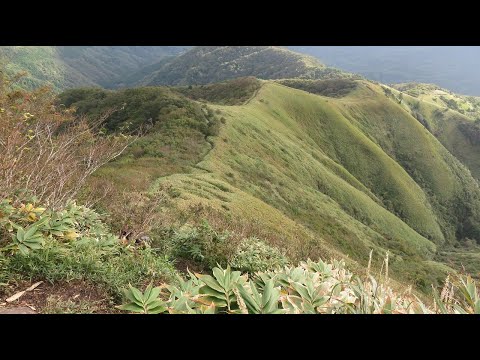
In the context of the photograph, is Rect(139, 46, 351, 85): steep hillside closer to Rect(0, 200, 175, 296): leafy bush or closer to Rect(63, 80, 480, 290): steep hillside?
Rect(63, 80, 480, 290): steep hillside

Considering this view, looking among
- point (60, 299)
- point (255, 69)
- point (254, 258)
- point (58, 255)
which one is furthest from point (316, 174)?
point (255, 69)

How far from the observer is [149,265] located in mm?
5090

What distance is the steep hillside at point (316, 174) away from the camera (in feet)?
70.6

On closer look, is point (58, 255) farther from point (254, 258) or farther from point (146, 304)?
point (254, 258)

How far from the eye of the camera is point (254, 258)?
777 centimetres

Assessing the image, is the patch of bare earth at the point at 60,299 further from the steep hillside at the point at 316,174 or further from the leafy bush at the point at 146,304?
the steep hillside at the point at 316,174

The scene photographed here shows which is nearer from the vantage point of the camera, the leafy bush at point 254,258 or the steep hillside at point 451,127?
the leafy bush at point 254,258

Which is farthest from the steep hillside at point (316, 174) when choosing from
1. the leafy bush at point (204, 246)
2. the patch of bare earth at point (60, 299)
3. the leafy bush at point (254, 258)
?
the patch of bare earth at point (60, 299)

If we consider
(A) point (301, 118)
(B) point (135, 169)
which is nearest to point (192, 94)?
(A) point (301, 118)

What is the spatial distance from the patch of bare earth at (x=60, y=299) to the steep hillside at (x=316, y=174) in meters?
7.68

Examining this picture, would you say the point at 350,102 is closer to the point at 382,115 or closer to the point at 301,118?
the point at 382,115

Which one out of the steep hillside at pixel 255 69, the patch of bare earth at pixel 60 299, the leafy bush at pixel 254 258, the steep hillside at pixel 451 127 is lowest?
the steep hillside at pixel 451 127

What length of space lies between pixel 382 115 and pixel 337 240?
6425cm

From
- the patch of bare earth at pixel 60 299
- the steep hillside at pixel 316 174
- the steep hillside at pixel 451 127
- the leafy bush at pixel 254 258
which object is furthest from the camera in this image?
the steep hillside at pixel 451 127
